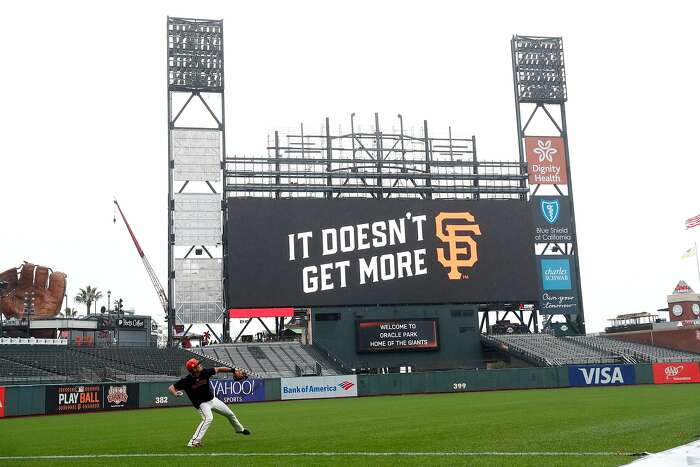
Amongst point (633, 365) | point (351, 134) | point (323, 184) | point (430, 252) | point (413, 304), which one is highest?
point (351, 134)

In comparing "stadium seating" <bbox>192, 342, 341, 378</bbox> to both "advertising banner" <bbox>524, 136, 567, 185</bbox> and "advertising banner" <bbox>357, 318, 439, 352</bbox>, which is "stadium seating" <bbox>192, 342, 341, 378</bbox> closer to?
"advertising banner" <bbox>357, 318, 439, 352</bbox>

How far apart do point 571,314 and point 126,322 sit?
96.7ft

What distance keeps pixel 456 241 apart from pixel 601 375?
1301 cm

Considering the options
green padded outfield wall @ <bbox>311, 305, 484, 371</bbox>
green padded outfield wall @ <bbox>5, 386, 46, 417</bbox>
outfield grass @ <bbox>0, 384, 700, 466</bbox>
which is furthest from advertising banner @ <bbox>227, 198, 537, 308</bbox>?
outfield grass @ <bbox>0, 384, 700, 466</bbox>

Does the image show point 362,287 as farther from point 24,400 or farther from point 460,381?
point 24,400

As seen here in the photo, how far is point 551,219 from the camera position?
5362 centimetres

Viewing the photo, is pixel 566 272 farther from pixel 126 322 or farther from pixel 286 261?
pixel 126 322

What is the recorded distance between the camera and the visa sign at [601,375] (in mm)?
39812

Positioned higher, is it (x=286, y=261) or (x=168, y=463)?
(x=286, y=261)

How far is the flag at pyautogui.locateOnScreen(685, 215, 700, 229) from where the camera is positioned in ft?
103

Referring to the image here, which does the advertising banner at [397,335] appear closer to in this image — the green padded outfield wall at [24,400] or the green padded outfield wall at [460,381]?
the green padded outfield wall at [460,381]

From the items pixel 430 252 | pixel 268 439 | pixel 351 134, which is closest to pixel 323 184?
pixel 351 134

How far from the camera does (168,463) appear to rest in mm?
10453

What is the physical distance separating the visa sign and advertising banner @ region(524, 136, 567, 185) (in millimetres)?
16960
